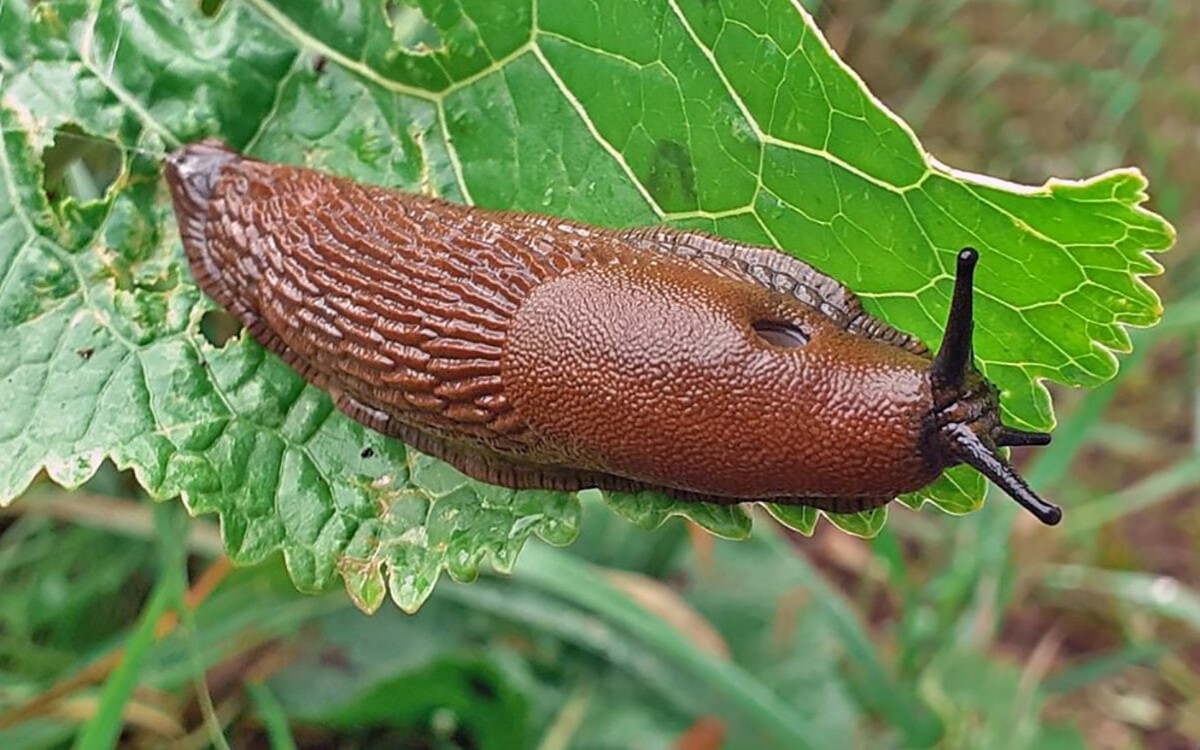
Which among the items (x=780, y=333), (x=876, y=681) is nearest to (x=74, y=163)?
(x=780, y=333)

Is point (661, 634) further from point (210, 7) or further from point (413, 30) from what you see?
point (210, 7)

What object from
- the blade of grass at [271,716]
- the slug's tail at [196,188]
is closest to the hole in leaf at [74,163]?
the slug's tail at [196,188]

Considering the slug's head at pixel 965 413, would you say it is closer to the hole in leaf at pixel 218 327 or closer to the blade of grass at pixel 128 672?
the hole in leaf at pixel 218 327

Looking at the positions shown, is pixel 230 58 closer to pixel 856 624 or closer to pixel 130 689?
pixel 130 689

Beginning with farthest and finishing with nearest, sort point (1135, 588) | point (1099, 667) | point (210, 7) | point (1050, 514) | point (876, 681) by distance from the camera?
1. point (1135, 588)
2. point (1099, 667)
3. point (876, 681)
4. point (210, 7)
5. point (1050, 514)

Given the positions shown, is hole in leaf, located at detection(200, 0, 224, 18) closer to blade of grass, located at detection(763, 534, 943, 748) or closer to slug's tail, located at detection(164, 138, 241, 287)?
slug's tail, located at detection(164, 138, 241, 287)
